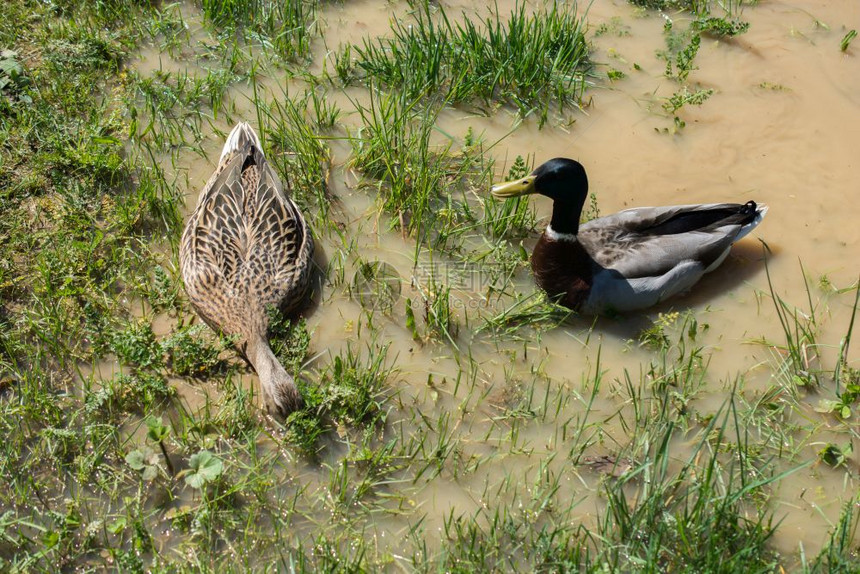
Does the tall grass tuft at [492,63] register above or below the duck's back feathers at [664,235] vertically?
above

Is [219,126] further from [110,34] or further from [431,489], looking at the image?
[431,489]

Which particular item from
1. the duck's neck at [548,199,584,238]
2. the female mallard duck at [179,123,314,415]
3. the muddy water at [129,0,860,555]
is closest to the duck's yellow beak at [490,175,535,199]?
the duck's neck at [548,199,584,238]

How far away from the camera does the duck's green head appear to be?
470 centimetres

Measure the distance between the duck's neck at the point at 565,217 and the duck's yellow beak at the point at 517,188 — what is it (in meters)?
0.18

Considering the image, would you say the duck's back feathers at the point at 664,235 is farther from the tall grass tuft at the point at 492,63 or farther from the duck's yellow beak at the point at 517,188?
the tall grass tuft at the point at 492,63

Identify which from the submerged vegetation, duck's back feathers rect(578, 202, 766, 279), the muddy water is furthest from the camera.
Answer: duck's back feathers rect(578, 202, 766, 279)

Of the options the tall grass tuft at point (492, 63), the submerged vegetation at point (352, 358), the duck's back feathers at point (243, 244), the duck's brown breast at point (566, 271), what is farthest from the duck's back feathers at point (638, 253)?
the duck's back feathers at point (243, 244)

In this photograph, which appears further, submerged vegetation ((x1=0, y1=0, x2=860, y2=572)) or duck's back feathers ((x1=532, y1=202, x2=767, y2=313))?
duck's back feathers ((x1=532, y1=202, x2=767, y2=313))

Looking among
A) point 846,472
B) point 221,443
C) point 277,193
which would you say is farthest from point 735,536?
point 277,193

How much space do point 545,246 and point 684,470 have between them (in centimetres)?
Result: 150

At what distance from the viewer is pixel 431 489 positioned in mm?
4125

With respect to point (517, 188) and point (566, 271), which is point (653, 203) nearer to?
point (566, 271)

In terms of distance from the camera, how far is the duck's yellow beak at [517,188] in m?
4.82

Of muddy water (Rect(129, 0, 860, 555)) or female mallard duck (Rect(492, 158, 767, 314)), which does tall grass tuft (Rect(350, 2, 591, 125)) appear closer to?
muddy water (Rect(129, 0, 860, 555))
